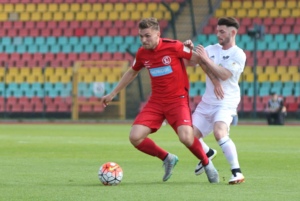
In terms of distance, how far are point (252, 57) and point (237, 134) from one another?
1324 cm

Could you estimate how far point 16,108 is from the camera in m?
38.7

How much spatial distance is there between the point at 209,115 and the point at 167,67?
0.83 m

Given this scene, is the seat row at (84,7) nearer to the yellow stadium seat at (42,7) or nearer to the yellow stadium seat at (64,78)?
the yellow stadium seat at (42,7)

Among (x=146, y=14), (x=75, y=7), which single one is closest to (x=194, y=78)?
(x=146, y=14)

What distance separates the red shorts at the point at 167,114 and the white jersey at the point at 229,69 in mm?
348

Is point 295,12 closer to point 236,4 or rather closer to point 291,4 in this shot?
point 291,4

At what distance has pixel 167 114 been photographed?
11.5 metres

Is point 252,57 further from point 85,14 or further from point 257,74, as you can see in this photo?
point 85,14

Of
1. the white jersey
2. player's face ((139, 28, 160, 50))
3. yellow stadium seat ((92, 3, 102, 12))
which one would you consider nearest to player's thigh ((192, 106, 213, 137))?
the white jersey

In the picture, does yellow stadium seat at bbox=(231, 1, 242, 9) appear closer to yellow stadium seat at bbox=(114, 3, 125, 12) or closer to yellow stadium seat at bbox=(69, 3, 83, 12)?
yellow stadium seat at bbox=(114, 3, 125, 12)

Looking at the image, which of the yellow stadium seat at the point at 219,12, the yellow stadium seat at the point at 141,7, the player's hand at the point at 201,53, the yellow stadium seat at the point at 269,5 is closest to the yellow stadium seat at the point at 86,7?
the yellow stadium seat at the point at 141,7

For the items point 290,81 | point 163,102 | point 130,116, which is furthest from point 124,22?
point 163,102

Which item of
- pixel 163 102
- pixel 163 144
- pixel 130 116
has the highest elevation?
pixel 163 102

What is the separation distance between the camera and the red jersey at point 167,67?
11445 mm
